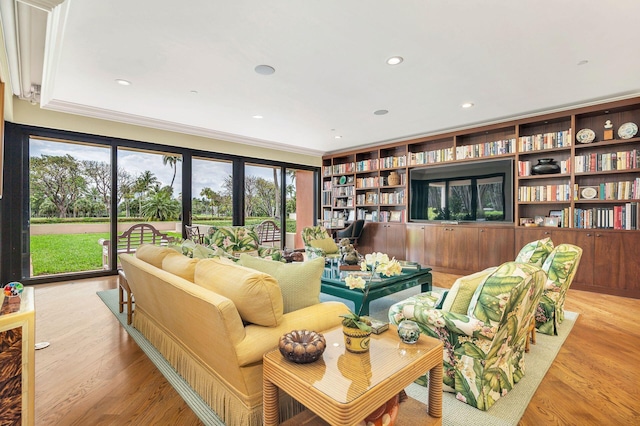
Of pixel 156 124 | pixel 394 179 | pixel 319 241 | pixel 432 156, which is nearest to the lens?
pixel 319 241

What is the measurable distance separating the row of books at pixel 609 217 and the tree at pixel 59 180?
7.39 m

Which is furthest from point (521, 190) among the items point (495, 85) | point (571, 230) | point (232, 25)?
point (232, 25)

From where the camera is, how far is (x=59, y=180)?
4.86 meters

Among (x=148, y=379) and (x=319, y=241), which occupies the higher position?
(x=319, y=241)

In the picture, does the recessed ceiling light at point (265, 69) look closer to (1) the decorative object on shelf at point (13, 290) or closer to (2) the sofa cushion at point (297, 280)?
(2) the sofa cushion at point (297, 280)

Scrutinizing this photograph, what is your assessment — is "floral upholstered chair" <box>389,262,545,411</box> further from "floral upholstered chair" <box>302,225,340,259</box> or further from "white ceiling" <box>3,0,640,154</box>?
"floral upholstered chair" <box>302,225,340,259</box>

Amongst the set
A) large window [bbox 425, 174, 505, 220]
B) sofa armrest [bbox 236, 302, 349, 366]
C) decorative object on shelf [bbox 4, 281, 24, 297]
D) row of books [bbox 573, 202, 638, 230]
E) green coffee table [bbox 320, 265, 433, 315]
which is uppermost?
large window [bbox 425, 174, 505, 220]

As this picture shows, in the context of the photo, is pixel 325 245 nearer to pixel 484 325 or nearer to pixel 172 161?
pixel 172 161

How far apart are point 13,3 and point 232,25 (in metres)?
1.45

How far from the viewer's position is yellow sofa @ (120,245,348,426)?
144 centimetres

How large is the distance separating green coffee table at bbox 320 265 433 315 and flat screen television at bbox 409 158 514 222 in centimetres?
247

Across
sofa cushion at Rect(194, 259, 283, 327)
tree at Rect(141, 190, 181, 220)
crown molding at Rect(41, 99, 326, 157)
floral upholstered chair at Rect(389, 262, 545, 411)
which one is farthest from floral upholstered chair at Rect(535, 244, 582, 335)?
tree at Rect(141, 190, 181, 220)

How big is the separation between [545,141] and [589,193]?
36.8 inches

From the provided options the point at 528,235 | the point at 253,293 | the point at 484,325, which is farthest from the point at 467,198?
the point at 253,293
